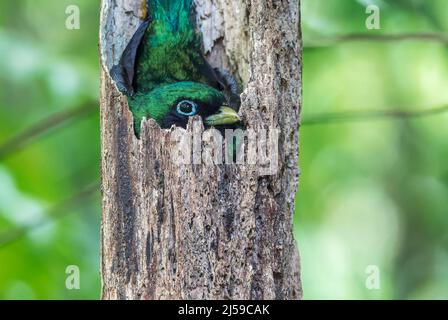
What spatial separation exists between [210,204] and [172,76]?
4.48 ft

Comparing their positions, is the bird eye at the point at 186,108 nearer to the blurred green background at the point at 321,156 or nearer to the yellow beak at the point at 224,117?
the yellow beak at the point at 224,117

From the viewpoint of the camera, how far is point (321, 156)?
20.2 feet

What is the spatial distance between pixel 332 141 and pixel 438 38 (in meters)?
0.95

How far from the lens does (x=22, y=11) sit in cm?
697

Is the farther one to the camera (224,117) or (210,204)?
(224,117)

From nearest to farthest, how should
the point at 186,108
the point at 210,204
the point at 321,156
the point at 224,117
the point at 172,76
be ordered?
1. the point at 210,204
2. the point at 224,117
3. the point at 186,108
4. the point at 172,76
5. the point at 321,156

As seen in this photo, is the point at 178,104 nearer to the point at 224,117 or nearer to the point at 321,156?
the point at 224,117

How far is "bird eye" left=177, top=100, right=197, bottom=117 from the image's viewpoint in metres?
4.56

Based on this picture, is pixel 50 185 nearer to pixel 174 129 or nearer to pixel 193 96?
pixel 193 96

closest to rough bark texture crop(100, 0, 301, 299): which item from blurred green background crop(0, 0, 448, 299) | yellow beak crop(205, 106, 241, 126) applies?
yellow beak crop(205, 106, 241, 126)

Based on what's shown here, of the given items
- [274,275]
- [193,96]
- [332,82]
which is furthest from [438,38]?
[274,275]

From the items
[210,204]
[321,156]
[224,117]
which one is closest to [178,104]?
[224,117]

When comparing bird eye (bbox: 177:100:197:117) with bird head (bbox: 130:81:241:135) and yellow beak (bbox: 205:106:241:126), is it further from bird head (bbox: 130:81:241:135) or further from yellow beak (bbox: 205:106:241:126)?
yellow beak (bbox: 205:106:241:126)
